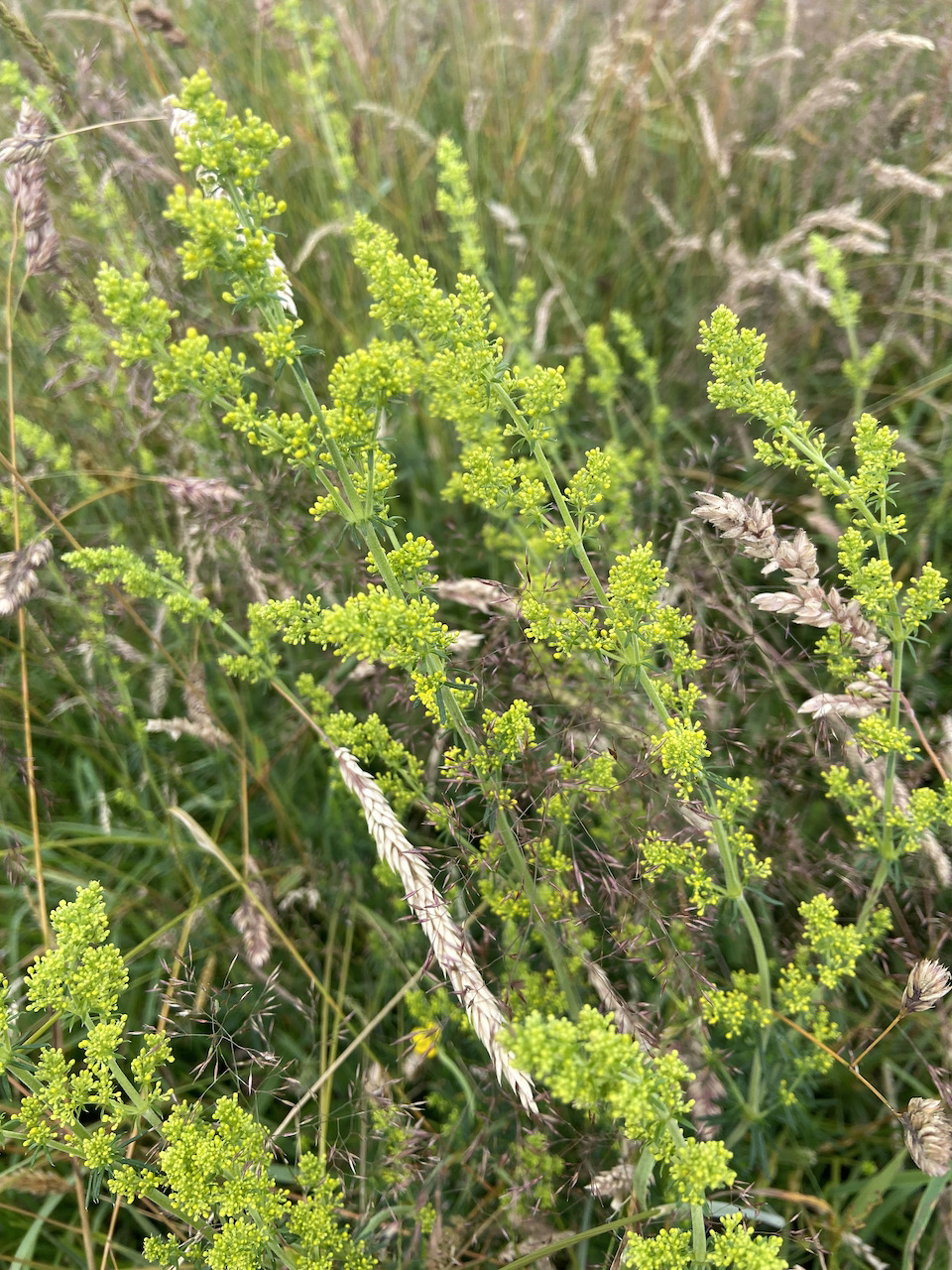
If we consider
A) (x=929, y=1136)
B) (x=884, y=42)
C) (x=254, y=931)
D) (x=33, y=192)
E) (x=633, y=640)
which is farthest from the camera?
(x=884, y=42)

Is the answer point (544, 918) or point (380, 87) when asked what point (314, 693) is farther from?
point (380, 87)

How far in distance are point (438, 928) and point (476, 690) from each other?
1.38ft

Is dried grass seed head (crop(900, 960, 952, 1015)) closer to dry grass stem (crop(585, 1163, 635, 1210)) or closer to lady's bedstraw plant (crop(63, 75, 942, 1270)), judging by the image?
lady's bedstraw plant (crop(63, 75, 942, 1270))

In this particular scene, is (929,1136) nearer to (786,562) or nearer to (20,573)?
(786,562)

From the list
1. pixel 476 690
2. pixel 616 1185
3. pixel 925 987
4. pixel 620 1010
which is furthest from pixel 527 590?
pixel 616 1185

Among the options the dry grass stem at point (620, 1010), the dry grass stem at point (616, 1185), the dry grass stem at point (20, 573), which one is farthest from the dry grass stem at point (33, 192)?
the dry grass stem at point (616, 1185)

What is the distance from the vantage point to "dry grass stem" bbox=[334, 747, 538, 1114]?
4.54 feet

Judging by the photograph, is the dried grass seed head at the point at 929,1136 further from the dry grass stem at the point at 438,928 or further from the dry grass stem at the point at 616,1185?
the dry grass stem at the point at 438,928

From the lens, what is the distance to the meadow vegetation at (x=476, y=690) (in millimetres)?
1438

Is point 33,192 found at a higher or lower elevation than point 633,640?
higher

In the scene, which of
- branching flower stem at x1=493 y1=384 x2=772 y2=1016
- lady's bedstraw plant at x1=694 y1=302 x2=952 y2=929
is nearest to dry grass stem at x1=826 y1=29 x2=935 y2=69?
lady's bedstraw plant at x1=694 y1=302 x2=952 y2=929

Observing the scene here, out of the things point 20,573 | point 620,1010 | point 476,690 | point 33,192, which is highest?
point 33,192

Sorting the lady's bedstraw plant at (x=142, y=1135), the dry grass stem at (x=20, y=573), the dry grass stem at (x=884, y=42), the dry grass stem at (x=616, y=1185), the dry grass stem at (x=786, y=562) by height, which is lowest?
the dry grass stem at (x=616, y=1185)

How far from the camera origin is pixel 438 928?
1.48m
